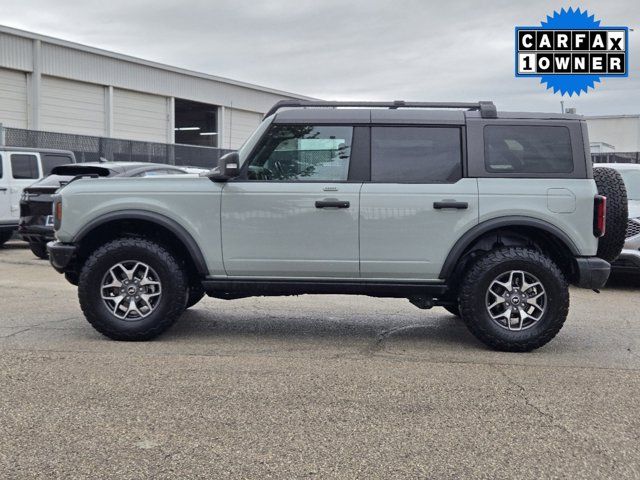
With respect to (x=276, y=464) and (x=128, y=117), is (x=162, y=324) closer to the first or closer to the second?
(x=276, y=464)

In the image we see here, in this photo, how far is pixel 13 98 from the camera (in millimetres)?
24984

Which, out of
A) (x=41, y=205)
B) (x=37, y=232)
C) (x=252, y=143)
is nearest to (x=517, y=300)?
(x=252, y=143)

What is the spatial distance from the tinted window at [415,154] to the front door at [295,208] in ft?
0.82

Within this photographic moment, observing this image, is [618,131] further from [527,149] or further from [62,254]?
[62,254]

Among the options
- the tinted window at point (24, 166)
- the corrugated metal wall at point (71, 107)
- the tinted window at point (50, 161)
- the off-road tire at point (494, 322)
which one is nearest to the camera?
the off-road tire at point (494, 322)

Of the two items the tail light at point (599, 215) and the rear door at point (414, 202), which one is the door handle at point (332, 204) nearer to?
the rear door at point (414, 202)

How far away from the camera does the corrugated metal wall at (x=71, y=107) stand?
26.4m

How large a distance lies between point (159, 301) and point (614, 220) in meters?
3.97

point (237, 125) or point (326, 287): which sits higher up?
point (237, 125)

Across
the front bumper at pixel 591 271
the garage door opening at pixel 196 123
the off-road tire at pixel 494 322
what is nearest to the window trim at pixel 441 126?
the off-road tire at pixel 494 322

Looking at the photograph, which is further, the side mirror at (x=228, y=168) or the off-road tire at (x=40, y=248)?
A: the off-road tire at (x=40, y=248)

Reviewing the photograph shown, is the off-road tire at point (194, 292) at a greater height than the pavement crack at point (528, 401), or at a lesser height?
greater

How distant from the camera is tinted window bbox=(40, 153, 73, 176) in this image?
1409 cm

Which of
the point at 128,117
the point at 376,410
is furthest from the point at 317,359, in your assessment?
the point at 128,117
